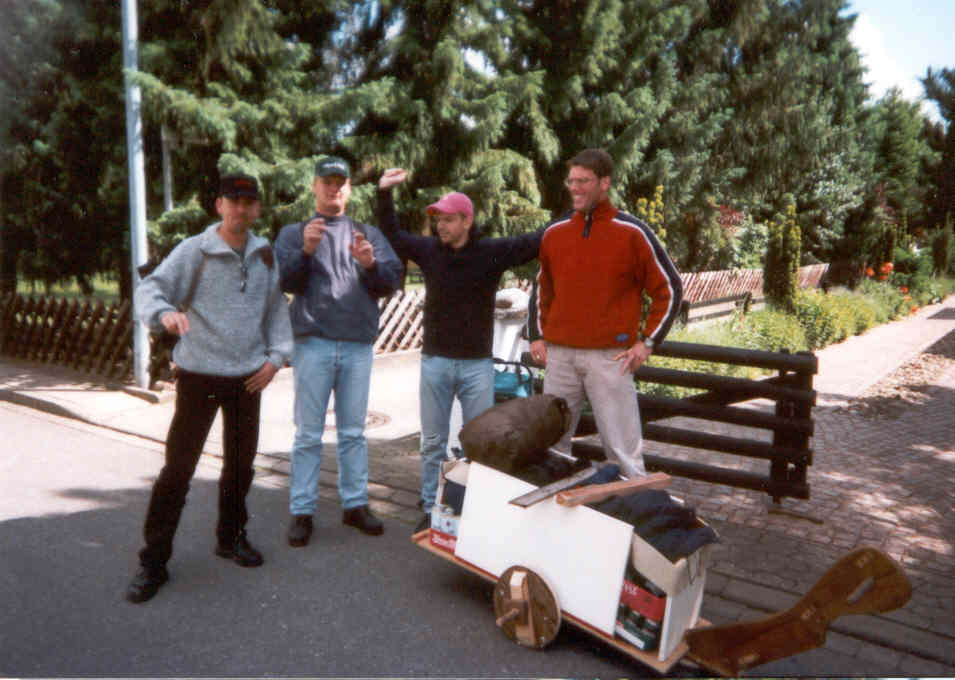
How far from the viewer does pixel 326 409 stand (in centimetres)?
440

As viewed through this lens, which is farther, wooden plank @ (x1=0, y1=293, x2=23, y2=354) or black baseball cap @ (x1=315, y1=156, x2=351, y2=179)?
wooden plank @ (x1=0, y1=293, x2=23, y2=354)

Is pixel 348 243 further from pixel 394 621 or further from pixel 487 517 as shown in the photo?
pixel 394 621

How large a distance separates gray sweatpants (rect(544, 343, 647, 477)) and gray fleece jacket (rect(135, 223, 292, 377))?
1642 mm

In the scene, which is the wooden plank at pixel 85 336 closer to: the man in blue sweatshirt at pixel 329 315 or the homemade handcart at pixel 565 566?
the man in blue sweatshirt at pixel 329 315

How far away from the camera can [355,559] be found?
4102 millimetres

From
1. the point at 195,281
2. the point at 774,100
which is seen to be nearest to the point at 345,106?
the point at 195,281

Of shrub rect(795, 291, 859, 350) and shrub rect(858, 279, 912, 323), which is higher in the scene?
shrub rect(858, 279, 912, 323)

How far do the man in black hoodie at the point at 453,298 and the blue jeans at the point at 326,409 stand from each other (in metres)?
0.39

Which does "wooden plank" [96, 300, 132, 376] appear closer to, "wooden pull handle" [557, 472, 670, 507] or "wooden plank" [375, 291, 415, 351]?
"wooden plank" [375, 291, 415, 351]

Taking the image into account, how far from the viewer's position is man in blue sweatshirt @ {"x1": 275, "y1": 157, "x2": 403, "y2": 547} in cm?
411

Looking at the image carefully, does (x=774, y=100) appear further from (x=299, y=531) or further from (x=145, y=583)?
(x=145, y=583)

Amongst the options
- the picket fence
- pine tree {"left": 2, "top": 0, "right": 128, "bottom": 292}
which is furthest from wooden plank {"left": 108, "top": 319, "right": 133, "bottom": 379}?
pine tree {"left": 2, "top": 0, "right": 128, "bottom": 292}

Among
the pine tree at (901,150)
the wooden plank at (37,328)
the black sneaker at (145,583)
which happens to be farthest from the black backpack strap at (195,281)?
the pine tree at (901,150)

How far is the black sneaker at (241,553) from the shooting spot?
13.0ft
